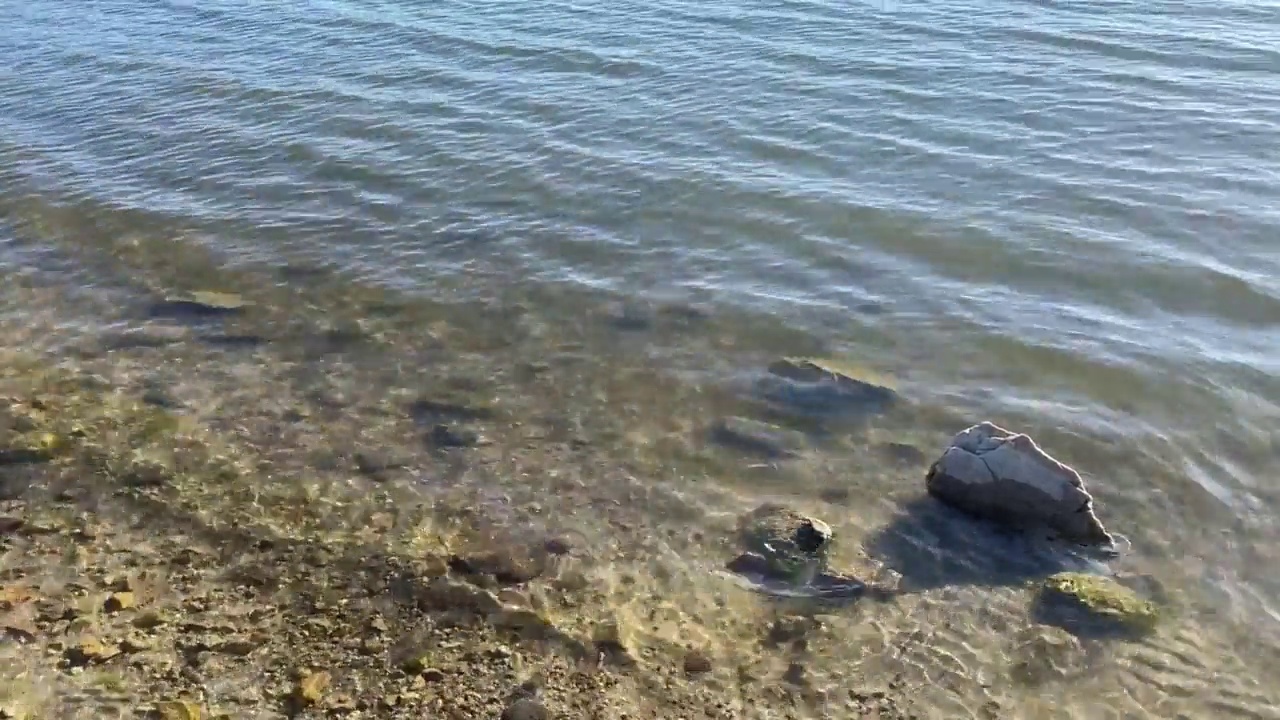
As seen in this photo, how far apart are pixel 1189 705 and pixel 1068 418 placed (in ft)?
15.3

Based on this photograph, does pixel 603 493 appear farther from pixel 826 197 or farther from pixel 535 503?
pixel 826 197

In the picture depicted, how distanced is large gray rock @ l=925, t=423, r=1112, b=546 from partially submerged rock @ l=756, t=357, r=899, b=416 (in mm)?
2051

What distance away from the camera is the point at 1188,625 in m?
10.6

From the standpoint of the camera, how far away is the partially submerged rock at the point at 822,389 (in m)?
14.1

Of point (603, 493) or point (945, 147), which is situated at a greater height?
point (945, 147)

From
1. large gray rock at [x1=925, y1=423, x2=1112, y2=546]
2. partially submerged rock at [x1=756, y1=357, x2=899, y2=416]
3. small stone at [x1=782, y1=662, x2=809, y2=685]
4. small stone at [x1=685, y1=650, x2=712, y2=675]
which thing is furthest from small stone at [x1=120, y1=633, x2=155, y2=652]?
large gray rock at [x1=925, y1=423, x2=1112, y2=546]

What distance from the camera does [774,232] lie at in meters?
18.8

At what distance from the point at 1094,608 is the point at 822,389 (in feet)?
15.4

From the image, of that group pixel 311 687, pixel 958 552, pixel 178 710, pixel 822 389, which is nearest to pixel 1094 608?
pixel 958 552

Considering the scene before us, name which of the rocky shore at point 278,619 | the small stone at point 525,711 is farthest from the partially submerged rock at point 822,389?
the small stone at point 525,711

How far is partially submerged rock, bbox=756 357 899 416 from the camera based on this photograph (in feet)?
46.2

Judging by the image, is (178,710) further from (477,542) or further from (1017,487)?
(1017,487)

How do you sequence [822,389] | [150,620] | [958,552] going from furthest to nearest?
[822,389] < [958,552] < [150,620]

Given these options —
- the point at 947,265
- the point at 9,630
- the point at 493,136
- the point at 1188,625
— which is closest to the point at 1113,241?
the point at 947,265
